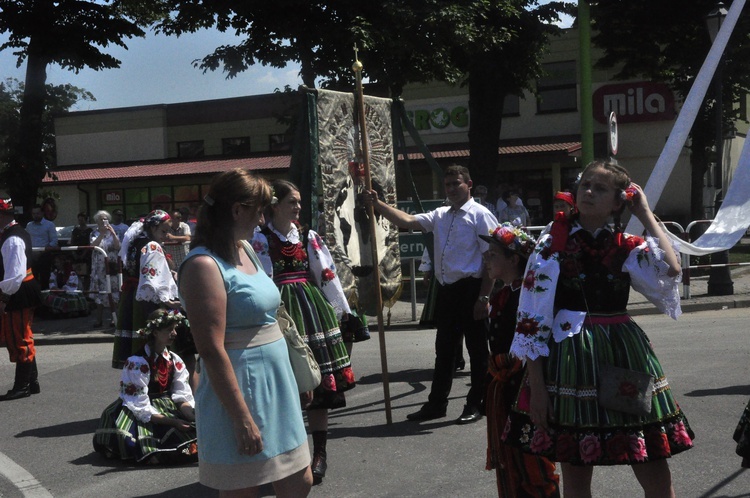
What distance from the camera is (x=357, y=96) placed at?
6891mm

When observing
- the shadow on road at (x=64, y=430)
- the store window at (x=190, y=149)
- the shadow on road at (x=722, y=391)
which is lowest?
the shadow on road at (x=64, y=430)

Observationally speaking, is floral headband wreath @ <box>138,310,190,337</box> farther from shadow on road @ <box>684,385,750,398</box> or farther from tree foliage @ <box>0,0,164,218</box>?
tree foliage @ <box>0,0,164,218</box>

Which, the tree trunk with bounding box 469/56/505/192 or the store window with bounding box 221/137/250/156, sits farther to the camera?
the store window with bounding box 221/137/250/156

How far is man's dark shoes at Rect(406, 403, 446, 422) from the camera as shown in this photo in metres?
7.26

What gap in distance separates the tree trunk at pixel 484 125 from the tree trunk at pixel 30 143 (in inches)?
379

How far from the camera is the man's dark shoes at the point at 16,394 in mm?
9079

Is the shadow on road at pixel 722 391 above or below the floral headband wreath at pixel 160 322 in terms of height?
below

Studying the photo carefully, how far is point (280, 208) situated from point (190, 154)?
3504cm

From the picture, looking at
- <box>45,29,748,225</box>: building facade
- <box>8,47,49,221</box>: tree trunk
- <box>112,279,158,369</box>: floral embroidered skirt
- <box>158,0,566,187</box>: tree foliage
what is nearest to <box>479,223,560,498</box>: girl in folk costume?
<box>112,279,158,369</box>: floral embroidered skirt

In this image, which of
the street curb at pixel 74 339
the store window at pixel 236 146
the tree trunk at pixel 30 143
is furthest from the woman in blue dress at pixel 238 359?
the store window at pixel 236 146

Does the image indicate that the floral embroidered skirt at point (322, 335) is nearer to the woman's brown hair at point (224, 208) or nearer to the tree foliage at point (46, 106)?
the woman's brown hair at point (224, 208)

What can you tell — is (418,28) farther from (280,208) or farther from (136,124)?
(136,124)

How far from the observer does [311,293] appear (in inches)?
229

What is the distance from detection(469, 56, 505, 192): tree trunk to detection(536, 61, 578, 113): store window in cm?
1220
